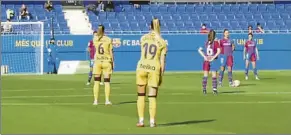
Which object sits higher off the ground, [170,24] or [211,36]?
[211,36]

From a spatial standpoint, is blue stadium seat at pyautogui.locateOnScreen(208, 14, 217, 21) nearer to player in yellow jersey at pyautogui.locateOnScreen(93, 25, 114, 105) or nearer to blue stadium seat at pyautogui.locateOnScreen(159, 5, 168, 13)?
blue stadium seat at pyautogui.locateOnScreen(159, 5, 168, 13)

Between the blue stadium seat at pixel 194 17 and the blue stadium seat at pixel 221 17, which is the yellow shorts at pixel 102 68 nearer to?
the blue stadium seat at pixel 194 17

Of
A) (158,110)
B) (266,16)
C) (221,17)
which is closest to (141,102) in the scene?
(158,110)

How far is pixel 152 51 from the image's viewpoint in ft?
46.6

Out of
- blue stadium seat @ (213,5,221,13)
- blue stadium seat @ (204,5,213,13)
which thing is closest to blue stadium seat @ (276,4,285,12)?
blue stadium seat @ (213,5,221,13)

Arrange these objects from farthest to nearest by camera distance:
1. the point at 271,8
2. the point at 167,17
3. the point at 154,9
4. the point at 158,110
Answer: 1. the point at 271,8
2. the point at 154,9
3. the point at 167,17
4. the point at 158,110

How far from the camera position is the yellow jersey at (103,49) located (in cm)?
1991

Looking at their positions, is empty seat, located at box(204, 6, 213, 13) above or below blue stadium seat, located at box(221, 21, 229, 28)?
above

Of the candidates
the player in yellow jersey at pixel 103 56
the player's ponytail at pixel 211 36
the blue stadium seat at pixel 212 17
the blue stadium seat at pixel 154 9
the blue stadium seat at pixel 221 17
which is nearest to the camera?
the player in yellow jersey at pixel 103 56

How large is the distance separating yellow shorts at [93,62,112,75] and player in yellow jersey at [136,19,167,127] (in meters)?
5.54

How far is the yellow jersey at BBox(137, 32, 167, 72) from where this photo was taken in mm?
14188

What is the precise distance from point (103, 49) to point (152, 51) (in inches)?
230

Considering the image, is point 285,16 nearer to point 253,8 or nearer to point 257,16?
point 257,16

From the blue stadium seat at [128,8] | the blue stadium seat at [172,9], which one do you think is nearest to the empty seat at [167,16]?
the blue stadium seat at [172,9]
